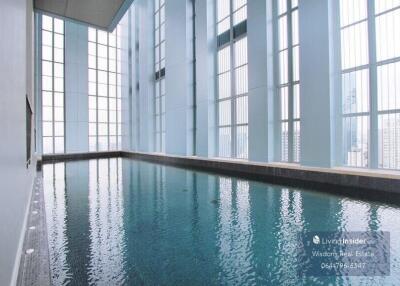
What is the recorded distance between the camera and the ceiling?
11242 mm

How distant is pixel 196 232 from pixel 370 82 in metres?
6.81

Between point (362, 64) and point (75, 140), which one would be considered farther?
point (75, 140)

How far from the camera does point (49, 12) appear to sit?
42.7 feet

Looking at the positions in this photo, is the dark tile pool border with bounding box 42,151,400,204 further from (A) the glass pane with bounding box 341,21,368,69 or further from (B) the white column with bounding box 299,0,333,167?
(A) the glass pane with bounding box 341,21,368,69

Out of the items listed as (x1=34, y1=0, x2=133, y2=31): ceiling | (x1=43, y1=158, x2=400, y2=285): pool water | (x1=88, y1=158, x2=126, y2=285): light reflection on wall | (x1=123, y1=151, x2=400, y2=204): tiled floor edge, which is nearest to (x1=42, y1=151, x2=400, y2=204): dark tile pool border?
(x1=123, y1=151, x2=400, y2=204): tiled floor edge

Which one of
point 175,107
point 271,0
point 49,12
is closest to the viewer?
point 271,0

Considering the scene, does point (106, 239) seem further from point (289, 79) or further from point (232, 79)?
point (232, 79)

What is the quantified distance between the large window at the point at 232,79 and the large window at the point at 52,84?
14059 millimetres

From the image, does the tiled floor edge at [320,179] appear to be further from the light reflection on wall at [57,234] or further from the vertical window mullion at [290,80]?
the light reflection on wall at [57,234]

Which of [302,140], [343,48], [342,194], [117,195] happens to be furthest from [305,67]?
[117,195]

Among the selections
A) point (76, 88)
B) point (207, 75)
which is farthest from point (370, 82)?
point (76, 88)

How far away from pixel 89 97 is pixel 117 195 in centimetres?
1809

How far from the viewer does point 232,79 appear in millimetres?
13016

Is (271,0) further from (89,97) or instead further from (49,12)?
(89,97)
